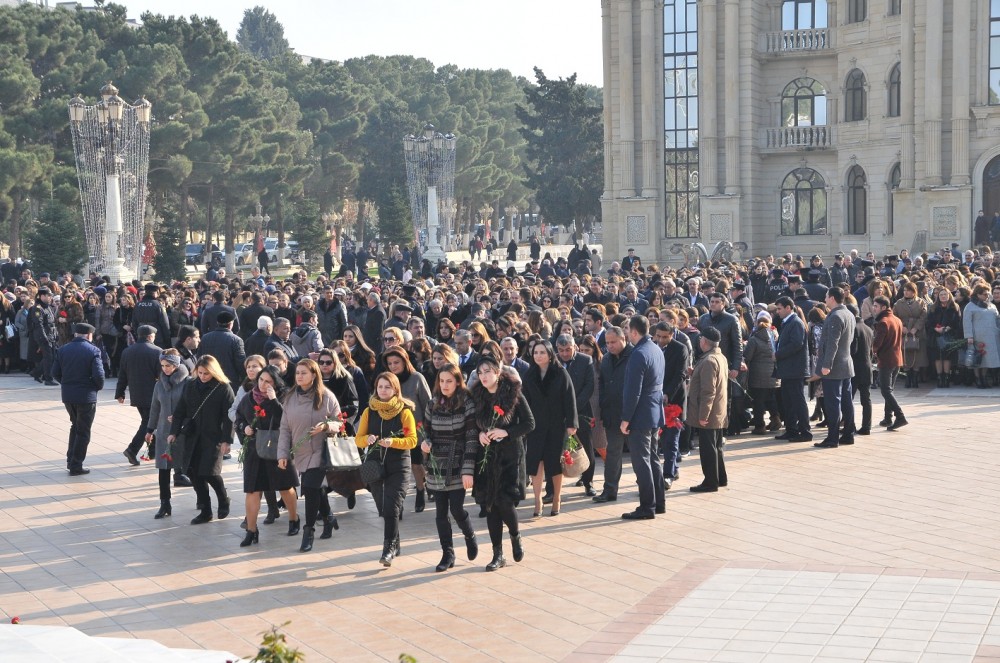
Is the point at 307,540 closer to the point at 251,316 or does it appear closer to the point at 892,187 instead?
the point at 251,316

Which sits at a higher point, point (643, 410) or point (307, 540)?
point (643, 410)

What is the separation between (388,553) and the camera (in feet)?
35.7

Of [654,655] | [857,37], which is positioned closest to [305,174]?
[857,37]

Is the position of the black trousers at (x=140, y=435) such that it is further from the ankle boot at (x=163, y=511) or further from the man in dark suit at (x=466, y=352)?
the man in dark suit at (x=466, y=352)

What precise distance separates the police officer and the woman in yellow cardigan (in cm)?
1470

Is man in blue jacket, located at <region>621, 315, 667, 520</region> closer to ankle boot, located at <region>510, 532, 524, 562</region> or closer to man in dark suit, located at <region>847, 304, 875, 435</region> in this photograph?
ankle boot, located at <region>510, 532, 524, 562</region>

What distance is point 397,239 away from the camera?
170 ft

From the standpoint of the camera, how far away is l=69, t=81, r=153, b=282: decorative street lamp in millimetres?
32812

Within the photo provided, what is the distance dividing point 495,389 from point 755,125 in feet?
129

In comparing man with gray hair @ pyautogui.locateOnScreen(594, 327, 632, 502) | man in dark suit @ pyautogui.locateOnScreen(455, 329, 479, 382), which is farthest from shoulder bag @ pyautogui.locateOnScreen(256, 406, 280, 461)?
man with gray hair @ pyautogui.locateOnScreen(594, 327, 632, 502)

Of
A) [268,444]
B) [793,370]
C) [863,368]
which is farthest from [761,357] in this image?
[268,444]

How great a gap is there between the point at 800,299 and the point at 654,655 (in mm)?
12425

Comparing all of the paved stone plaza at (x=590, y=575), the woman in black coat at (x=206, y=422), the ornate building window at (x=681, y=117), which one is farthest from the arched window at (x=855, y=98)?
the woman in black coat at (x=206, y=422)

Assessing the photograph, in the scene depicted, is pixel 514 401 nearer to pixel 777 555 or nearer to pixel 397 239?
pixel 777 555
